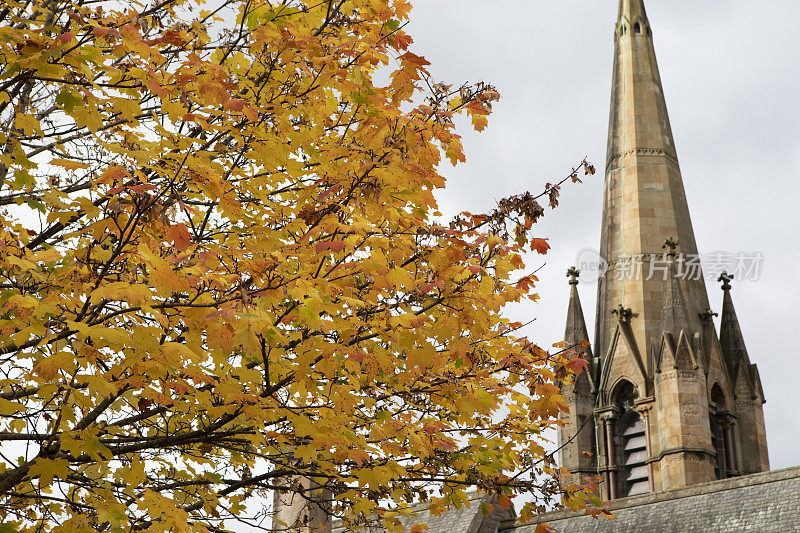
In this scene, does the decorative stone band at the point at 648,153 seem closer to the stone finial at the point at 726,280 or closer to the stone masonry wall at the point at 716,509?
the stone finial at the point at 726,280

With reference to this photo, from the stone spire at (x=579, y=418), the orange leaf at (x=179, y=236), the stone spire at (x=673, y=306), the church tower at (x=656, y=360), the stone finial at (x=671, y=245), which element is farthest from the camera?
the stone finial at (x=671, y=245)

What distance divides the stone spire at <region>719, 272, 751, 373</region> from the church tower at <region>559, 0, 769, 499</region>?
41mm

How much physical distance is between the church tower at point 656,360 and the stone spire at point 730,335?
0.13 feet

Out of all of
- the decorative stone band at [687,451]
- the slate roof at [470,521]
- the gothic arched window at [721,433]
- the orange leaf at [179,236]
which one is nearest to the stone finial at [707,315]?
the gothic arched window at [721,433]

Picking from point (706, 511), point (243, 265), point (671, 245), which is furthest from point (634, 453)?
point (243, 265)

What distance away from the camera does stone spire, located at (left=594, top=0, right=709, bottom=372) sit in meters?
37.5

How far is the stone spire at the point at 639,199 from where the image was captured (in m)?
37.5

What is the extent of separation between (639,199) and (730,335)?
687 cm

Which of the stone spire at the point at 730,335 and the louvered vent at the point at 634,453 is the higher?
the stone spire at the point at 730,335

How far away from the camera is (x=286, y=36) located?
25.2 feet

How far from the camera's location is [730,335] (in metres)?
37.5

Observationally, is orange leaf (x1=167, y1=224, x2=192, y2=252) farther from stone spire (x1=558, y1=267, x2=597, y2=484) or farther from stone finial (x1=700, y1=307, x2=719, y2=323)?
stone finial (x1=700, y1=307, x2=719, y2=323)

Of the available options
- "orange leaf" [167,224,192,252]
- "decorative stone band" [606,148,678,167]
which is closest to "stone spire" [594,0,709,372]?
"decorative stone band" [606,148,678,167]

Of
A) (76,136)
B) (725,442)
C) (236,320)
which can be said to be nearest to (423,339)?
(236,320)
